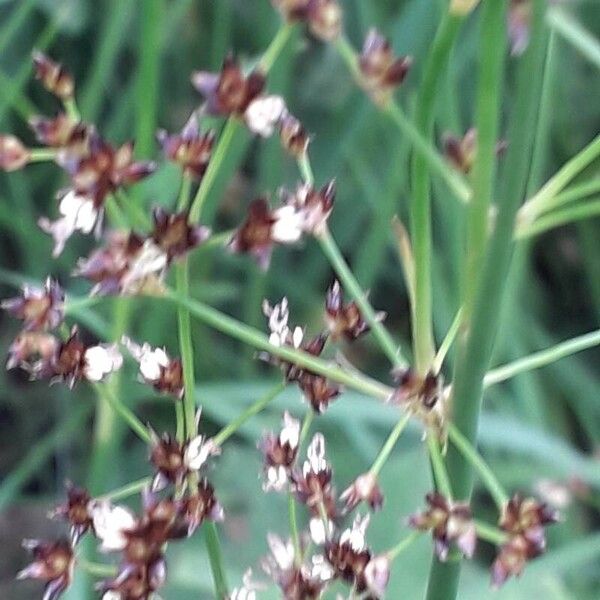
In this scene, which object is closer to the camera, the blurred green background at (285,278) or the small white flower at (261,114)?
the small white flower at (261,114)

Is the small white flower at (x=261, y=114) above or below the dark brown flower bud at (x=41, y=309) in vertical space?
above

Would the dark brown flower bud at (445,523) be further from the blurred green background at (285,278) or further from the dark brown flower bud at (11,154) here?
the blurred green background at (285,278)

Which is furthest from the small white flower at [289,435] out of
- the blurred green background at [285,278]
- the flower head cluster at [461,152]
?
the blurred green background at [285,278]

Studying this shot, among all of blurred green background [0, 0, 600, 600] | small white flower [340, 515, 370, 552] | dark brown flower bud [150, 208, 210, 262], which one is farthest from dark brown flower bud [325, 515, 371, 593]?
blurred green background [0, 0, 600, 600]

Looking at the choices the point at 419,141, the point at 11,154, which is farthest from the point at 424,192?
the point at 11,154

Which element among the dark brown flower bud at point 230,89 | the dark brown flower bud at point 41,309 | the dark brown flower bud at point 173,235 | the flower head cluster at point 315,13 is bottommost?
the dark brown flower bud at point 41,309

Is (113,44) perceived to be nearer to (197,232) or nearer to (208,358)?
(208,358)

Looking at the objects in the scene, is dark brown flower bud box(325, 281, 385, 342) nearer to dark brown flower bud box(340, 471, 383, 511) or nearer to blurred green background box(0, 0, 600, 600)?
dark brown flower bud box(340, 471, 383, 511)
